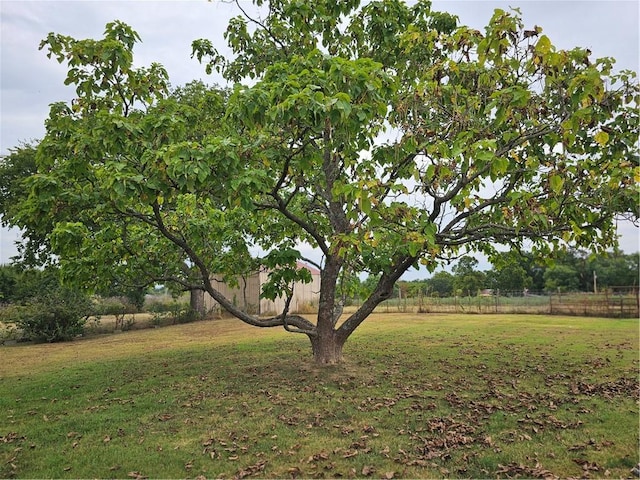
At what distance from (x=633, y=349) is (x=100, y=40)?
35.9 ft

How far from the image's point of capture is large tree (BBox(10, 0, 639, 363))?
4.19 meters

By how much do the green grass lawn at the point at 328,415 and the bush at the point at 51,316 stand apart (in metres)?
4.56

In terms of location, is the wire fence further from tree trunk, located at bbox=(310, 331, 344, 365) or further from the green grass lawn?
tree trunk, located at bbox=(310, 331, 344, 365)

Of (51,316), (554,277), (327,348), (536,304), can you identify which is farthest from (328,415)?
(554,277)

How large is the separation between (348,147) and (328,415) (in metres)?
2.97

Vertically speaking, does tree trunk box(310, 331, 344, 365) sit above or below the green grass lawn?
above

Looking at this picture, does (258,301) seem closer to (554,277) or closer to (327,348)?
(327,348)

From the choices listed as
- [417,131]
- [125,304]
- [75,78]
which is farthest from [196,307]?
[417,131]

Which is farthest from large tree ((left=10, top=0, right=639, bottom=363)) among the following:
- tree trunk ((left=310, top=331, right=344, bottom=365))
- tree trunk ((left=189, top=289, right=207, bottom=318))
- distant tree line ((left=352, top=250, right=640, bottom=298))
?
distant tree line ((left=352, top=250, right=640, bottom=298))

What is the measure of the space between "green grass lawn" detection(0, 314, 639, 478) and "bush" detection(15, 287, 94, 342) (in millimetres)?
4557

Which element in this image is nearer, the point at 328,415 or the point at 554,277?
the point at 328,415

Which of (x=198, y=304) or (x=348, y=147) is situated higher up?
(x=348, y=147)

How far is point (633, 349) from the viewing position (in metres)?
9.06

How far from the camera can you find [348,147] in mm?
4723
